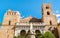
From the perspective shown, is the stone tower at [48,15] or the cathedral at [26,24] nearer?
the cathedral at [26,24]

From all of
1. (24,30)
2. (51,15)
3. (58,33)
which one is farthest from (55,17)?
(24,30)

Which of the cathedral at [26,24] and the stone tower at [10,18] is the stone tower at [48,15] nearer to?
the cathedral at [26,24]

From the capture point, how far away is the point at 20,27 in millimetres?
42188

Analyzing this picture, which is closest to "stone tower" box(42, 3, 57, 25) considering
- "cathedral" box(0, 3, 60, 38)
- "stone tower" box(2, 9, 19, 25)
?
"cathedral" box(0, 3, 60, 38)

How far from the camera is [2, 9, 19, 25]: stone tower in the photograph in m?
46.6

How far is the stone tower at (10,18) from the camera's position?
153 feet

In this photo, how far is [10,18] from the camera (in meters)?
47.2

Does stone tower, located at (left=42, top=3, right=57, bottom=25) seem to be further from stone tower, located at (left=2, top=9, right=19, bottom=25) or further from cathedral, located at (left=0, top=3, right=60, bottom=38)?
stone tower, located at (left=2, top=9, right=19, bottom=25)

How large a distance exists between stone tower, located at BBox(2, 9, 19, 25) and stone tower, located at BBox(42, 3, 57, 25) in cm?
775

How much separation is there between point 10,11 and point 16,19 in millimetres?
3058

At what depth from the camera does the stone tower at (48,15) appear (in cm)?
4590

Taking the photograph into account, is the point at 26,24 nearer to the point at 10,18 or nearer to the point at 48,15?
the point at 10,18

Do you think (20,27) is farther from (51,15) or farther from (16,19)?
(51,15)

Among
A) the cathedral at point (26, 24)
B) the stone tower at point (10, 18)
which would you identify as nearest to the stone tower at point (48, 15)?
the cathedral at point (26, 24)
